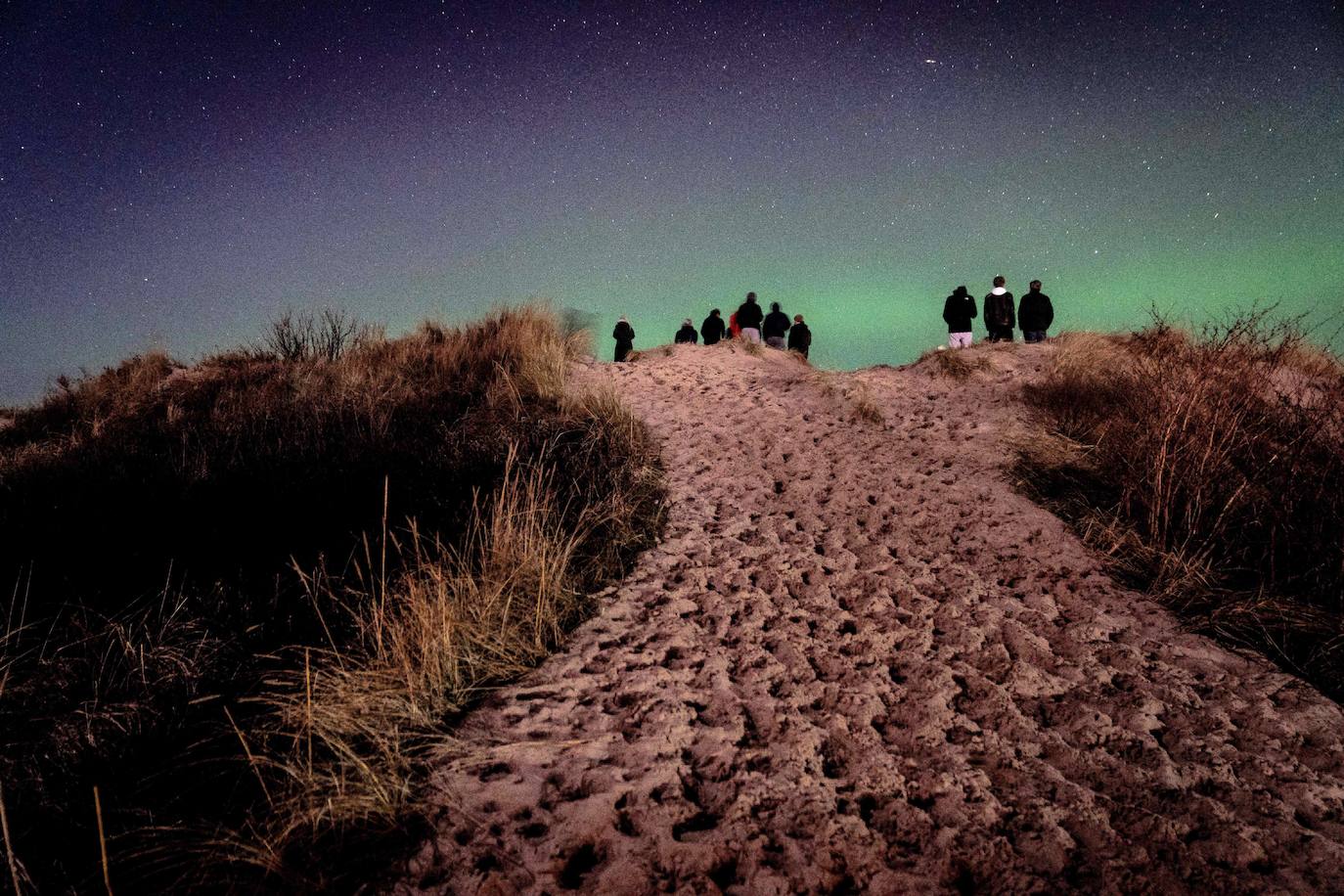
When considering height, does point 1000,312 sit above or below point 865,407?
above

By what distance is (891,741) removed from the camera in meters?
2.29

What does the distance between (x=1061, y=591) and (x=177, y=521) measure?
5632 mm

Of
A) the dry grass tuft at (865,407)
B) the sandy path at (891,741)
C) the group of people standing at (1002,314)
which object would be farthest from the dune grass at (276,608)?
the group of people standing at (1002,314)

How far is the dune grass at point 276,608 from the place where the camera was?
1.74m

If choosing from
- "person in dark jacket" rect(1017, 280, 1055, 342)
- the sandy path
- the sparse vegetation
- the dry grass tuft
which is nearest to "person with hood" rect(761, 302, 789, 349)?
"person in dark jacket" rect(1017, 280, 1055, 342)

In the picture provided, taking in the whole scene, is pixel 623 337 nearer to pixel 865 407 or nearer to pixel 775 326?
pixel 775 326

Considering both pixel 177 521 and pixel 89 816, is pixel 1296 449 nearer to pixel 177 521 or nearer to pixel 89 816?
pixel 89 816

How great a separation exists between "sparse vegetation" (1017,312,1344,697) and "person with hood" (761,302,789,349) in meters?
8.93

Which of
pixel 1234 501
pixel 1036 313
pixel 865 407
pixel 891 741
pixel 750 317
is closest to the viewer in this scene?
pixel 891 741

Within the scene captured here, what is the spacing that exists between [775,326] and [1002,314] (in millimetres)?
4583

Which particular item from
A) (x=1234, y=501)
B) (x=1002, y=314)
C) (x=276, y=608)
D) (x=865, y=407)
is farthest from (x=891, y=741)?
(x=1002, y=314)

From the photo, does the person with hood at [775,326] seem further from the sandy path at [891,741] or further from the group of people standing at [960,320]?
the sandy path at [891,741]

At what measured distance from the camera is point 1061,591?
3.29m

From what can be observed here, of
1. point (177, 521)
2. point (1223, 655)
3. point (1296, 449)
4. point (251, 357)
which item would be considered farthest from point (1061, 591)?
point (251, 357)
